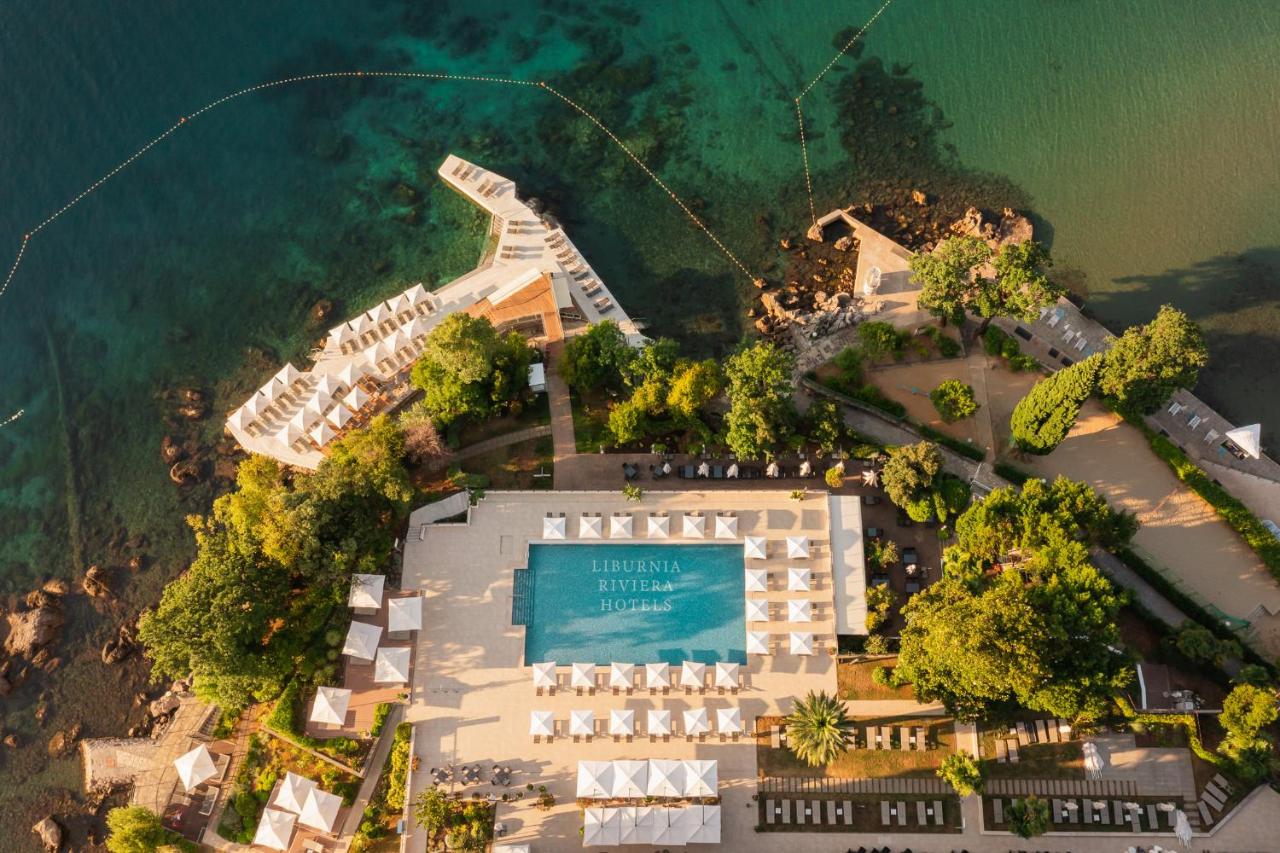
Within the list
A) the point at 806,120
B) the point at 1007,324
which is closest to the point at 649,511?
the point at 1007,324

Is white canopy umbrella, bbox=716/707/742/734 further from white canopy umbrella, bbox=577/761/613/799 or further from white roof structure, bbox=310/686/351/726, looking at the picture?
white roof structure, bbox=310/686/351/726

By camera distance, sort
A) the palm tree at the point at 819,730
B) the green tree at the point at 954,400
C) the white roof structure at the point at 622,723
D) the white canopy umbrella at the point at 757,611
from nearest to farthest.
A: 1. the palm tree at the point at 819,730
2. the white roof structure at the point at 622,723
3. the white canopy umbrella at the point at 757,611
4. the green tree at the point at 954,400

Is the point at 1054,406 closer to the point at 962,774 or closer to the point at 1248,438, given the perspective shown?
the point at 1248,438

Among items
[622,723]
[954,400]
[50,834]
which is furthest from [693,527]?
[50,834]

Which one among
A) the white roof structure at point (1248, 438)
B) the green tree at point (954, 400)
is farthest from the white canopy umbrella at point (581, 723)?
the white roof structure at point (1248, 438)

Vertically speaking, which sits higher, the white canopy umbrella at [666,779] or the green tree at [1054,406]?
the green tree at [1054,406]

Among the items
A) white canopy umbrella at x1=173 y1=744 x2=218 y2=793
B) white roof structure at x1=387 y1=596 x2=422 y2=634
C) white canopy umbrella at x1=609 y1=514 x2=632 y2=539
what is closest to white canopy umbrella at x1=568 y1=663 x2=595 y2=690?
white canopy umbrella at x1=609 y1=514 x2=632 y2=539

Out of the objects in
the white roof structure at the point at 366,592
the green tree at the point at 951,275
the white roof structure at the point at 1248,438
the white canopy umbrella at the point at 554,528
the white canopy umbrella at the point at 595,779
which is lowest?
the white canopy umbrella at the point at 595,779

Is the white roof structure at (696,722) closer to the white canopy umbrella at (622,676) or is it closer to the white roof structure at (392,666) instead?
the white canopy umbrella at (622,676)

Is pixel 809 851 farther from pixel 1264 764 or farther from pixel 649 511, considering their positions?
pixel 1264 764
